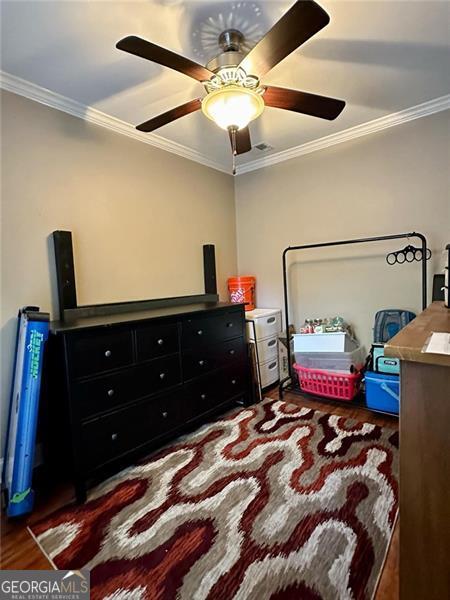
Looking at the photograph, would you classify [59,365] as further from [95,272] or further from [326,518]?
[326,518]

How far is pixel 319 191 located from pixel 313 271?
0.79 metres

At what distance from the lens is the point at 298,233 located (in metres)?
3.15

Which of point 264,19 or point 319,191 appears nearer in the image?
point 264,19

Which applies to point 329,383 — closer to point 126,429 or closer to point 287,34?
point 126,429

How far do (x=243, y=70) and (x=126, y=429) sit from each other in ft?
6.61

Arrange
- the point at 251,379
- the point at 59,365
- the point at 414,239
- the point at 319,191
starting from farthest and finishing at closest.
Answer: the point at 319,191 < the point at 251,379 < the point at 414,239 < the point at 59,365

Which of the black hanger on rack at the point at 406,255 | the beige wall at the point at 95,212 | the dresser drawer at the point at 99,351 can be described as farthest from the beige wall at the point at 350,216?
the dresser drawer at the point at 99,351

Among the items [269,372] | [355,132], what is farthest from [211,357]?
[355,132]

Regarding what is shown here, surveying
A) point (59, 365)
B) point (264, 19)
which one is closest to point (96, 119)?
point (264, 19)

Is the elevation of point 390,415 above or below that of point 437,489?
below

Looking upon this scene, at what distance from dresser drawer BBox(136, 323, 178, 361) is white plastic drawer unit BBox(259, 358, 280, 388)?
1.18 m

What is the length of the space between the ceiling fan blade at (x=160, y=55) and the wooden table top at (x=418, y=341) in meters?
1.43

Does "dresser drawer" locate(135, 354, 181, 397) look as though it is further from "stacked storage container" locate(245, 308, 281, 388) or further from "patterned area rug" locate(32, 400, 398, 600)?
"stacked storage container" locate(245, 308, 281, 388)

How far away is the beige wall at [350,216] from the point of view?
245 centimetres
